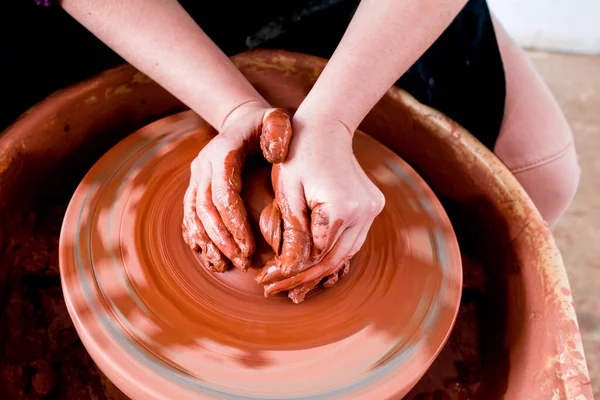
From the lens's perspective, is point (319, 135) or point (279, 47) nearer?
point (319, 135)

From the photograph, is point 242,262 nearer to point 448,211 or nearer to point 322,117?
point 322,117

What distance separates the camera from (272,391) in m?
0.88

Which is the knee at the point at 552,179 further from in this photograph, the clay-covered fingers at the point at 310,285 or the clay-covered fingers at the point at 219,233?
the clay-covered fingers at the point at 219,233

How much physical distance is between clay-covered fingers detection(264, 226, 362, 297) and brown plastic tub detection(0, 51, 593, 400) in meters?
0.43

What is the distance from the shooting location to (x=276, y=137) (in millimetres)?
951

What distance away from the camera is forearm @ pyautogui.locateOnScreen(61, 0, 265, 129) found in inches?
45.5

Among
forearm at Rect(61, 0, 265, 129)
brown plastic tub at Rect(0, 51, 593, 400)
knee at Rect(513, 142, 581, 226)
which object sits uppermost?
forearm at Rect(61, 0, 265, 129)

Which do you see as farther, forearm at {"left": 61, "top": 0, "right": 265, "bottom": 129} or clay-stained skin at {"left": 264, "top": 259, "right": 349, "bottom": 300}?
forearm at {"left": 61, "top": 0, "right": 265, "bottom": 129}

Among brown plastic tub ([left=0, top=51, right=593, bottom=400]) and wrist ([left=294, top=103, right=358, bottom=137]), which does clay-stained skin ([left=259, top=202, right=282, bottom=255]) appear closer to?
wrist ([left=294, top=103, right=358, bottom=137])

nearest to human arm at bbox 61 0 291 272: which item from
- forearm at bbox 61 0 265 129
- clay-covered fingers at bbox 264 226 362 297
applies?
forearm at bbox 61 0 265 129

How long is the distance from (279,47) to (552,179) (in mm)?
874

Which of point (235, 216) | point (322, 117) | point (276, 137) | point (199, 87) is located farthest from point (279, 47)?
point (235, 216)

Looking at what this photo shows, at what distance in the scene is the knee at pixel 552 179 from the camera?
1470 millimetres

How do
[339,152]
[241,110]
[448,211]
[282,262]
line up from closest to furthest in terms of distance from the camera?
[282,262], [339,152], [241,110], [448,211]
